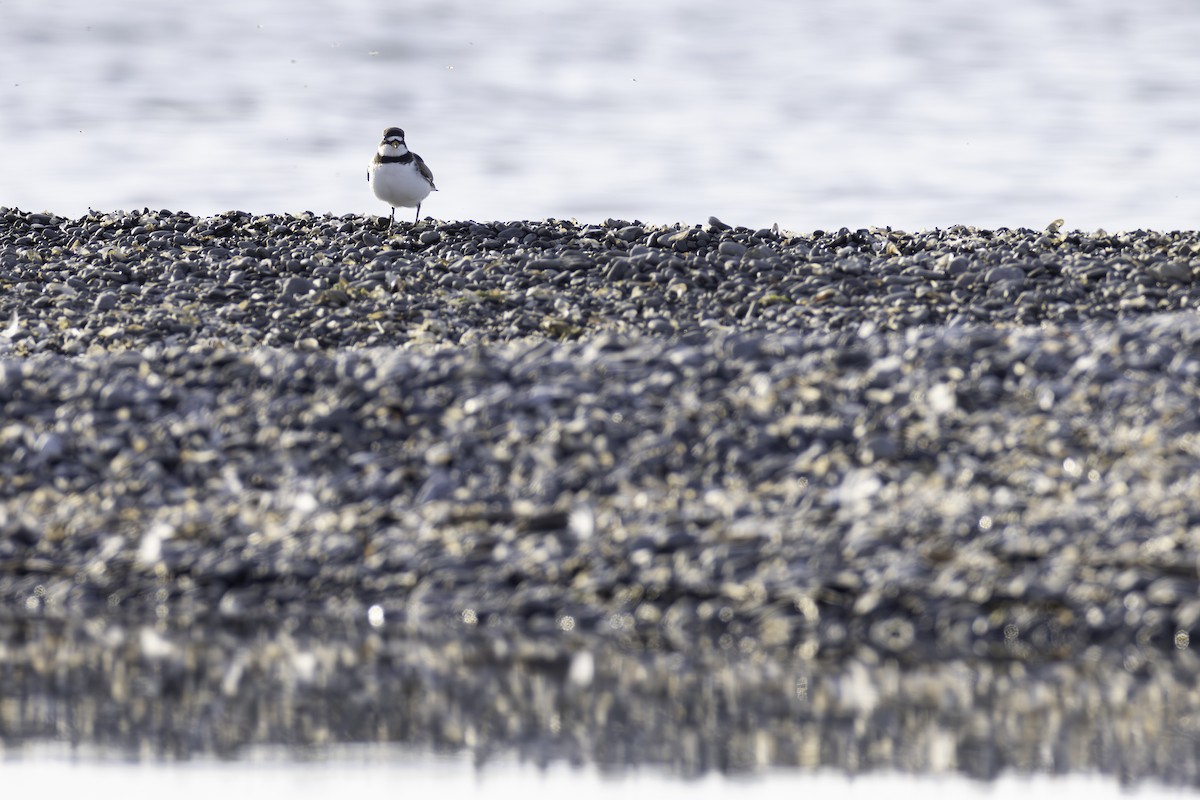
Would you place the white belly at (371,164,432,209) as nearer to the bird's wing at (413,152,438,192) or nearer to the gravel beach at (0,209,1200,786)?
the bird's wing at (413,152,438,192)

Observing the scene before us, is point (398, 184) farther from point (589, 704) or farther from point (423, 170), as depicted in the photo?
point (589, 704)

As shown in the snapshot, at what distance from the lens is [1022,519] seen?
8.48 metres

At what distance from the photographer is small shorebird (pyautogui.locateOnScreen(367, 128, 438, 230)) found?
15.8 m

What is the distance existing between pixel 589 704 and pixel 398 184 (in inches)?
375

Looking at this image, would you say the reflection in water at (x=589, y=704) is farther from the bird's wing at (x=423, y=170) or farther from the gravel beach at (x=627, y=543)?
the bird's wing at (x=423, y=170)

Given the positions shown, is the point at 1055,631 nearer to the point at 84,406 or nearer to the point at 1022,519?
the point at 1022,519

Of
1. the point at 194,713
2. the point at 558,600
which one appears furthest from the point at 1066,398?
the point at 194,713

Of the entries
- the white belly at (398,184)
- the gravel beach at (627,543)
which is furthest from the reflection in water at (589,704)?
the white belly at (398,184)

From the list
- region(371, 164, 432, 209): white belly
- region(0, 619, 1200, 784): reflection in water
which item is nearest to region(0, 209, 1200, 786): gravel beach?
region(0, 619, 1200, 784): reflection in water

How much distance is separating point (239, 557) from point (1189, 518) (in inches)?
175

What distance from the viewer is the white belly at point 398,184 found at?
623 inches

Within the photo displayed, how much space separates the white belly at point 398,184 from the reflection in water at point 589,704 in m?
8.22

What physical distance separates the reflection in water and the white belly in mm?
8223

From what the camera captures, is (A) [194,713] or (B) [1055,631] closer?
(A) [194,713]
